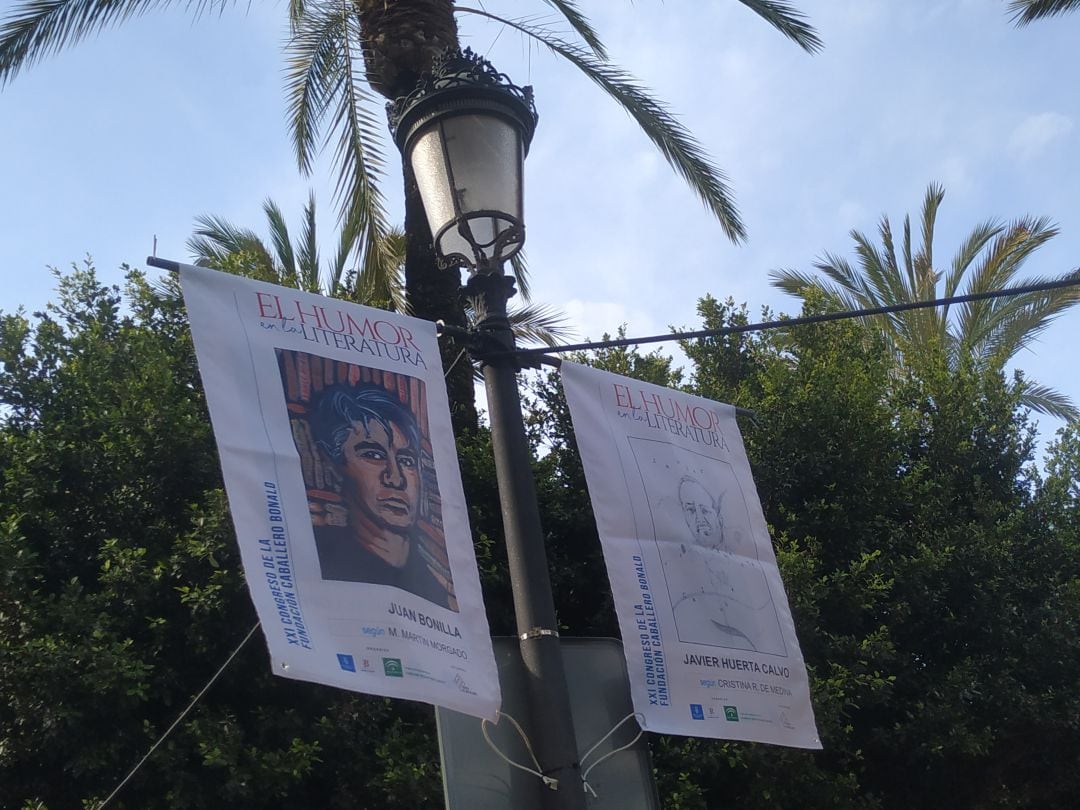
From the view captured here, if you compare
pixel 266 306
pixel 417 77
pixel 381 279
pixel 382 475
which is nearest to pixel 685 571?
pixel 382 475

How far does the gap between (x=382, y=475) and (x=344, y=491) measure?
166 millimetres

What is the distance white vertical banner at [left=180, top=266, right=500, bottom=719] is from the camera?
361cm

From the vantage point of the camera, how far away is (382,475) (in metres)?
4.05

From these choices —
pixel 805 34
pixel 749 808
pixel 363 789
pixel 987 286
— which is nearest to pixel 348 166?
pixel 805 34

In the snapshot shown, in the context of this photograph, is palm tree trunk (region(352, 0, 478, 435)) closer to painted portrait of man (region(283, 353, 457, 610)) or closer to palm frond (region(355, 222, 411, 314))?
palm frond (region(355, 222, 411, 314))

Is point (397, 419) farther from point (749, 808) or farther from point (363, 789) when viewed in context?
point (749, 808)

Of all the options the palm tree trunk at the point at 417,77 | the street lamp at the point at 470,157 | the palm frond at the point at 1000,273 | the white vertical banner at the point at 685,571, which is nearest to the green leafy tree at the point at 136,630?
the palm tree trunk at the point at 417,77

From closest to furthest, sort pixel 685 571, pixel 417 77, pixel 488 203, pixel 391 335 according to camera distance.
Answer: pixel 391 335, pixel 488 203, pixel 685 571, pixel 417 77

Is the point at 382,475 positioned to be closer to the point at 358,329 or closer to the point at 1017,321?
the point at 358,329

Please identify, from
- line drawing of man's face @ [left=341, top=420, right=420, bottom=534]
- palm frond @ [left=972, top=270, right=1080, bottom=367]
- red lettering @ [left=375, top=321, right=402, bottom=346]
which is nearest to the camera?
line drawing of man's face @ [left=341, top=420, right=420, bottom=534]

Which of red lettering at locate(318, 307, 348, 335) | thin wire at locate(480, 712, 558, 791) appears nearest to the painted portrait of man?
red lettering at locate(318, 307, 348, 335)

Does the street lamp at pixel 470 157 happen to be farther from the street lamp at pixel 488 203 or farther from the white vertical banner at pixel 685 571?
the white vertical banner at pixel 685 571

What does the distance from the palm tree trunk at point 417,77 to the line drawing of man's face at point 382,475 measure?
5.13 m

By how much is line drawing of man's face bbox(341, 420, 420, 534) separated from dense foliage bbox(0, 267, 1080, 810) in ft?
10.9
